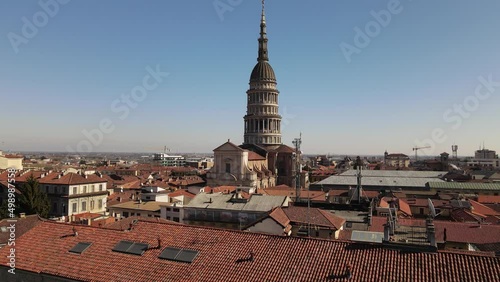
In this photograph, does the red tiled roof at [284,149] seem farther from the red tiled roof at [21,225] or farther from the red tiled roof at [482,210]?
the red tiled roof at [21,225]

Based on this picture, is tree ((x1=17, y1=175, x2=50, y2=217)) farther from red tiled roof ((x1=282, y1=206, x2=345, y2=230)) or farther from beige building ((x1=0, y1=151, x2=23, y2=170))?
beige building ((x1=0, y1=151, x2=23, y2=170))

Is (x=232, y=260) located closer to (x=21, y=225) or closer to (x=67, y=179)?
(x=21, y=225)

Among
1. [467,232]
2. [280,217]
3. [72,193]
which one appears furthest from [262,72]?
[467,232]

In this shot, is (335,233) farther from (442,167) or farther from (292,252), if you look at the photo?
(442,167)

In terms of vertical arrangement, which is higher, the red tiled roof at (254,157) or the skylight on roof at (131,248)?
the red tiled roof at (254,157)

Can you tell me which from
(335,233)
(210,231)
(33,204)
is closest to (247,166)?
(33,204)

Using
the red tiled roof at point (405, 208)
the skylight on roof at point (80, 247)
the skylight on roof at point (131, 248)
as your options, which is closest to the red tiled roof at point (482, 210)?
the red tiled roof at point (405, 208)
